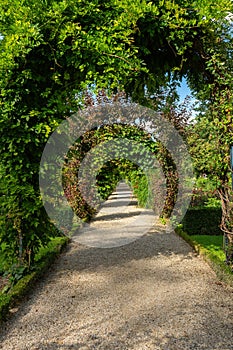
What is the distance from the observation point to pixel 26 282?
408cm

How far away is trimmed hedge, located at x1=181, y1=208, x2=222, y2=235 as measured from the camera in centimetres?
739

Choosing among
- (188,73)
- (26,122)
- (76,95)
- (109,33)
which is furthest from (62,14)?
(188,73)

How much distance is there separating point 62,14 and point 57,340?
362 centimetres

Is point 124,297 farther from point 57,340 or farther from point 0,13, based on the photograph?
point 0,13

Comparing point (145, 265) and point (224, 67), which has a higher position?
point (224, 67)

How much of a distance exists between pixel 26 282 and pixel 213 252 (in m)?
3.24

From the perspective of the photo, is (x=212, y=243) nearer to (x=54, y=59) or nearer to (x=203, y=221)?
(x=203, y=221)

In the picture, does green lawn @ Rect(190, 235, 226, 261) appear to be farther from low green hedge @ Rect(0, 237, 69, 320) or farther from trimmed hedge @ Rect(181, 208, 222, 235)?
low green hedge @ Rect(0, 237, 69, 320)

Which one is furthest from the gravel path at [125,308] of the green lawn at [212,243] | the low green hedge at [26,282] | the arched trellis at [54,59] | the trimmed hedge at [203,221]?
the trimmed hedge at [203,221]

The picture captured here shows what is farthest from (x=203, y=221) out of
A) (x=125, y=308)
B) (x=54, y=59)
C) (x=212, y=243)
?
(x=54, y=59)

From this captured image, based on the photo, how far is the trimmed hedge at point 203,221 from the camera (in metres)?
7.39

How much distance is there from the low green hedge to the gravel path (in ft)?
0.31

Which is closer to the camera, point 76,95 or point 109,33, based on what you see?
point 109,33

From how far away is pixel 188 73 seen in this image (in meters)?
5.49
